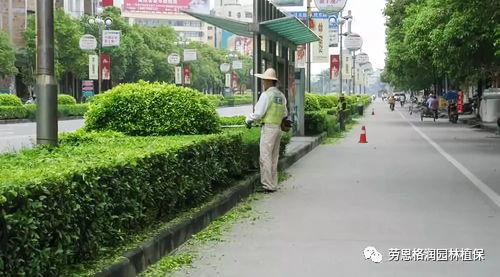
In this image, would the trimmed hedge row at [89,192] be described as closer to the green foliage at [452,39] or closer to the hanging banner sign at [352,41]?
the green foliage at [452,39]

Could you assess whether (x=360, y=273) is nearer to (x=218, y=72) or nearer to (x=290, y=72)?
(x=290, y=72)

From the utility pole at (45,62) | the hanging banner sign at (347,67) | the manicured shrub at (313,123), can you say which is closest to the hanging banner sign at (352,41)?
the hanging banner sign at (347,67)

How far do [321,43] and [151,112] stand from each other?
73.2ft

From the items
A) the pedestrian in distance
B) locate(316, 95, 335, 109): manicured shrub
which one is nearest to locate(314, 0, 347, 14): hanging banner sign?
locate(316, 95, 335, 109): manicured shrub

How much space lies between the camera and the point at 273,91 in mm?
10773

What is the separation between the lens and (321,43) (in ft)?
104

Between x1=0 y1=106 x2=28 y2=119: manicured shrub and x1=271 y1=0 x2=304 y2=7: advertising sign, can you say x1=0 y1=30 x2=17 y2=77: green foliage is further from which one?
x1=271 y1=0 x2=304 y2=7: advertising sign

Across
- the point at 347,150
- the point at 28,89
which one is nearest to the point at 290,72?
the point at 347,150

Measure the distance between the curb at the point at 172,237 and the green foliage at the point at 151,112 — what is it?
114 centimetres

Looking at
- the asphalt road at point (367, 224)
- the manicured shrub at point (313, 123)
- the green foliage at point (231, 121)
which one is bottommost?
the asphalt road at point (367, 224)

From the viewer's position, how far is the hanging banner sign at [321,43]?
103ft

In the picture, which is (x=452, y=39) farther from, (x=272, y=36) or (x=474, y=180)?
(x=474, y=180)

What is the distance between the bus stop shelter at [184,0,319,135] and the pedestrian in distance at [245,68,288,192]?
9.89 feet

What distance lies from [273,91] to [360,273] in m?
5.23
